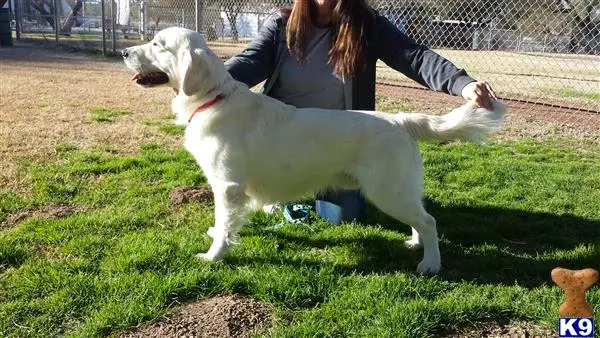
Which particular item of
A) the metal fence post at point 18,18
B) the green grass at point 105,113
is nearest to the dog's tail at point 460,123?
the green grass at point 105,113

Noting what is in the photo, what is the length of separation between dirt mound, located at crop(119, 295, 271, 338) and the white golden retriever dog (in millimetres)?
522

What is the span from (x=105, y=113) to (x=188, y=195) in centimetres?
407

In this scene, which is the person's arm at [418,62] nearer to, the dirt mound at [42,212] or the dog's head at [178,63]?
the dog's head at [178,63]

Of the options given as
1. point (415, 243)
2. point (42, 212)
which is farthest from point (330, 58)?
point (42, 212)

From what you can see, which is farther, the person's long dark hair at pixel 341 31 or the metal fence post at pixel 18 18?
the metal fence post at pixel 18 18

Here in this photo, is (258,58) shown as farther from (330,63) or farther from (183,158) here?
(183,158)

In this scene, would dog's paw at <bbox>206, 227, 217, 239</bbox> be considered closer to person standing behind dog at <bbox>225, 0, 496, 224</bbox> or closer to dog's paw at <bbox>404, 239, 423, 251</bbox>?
person standing behind dog at <bbox>225, 0, 496, 224</bbox>

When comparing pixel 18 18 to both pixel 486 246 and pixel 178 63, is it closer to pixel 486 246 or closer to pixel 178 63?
pixel 178 63

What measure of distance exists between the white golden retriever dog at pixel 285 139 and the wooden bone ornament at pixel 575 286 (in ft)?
4.51

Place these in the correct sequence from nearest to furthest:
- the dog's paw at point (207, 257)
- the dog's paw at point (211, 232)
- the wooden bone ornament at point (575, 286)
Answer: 1. the wooden bone ornament at point (575, 286)
2. the dog's paw at point (207, 257)
3. the dog's paw at point (211, 232)

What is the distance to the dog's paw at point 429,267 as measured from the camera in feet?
10.8

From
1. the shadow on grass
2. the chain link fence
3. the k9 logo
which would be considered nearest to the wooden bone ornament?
the k9 logo

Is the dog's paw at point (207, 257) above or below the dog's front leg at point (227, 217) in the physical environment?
below

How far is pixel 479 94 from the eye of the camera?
3240 mm
